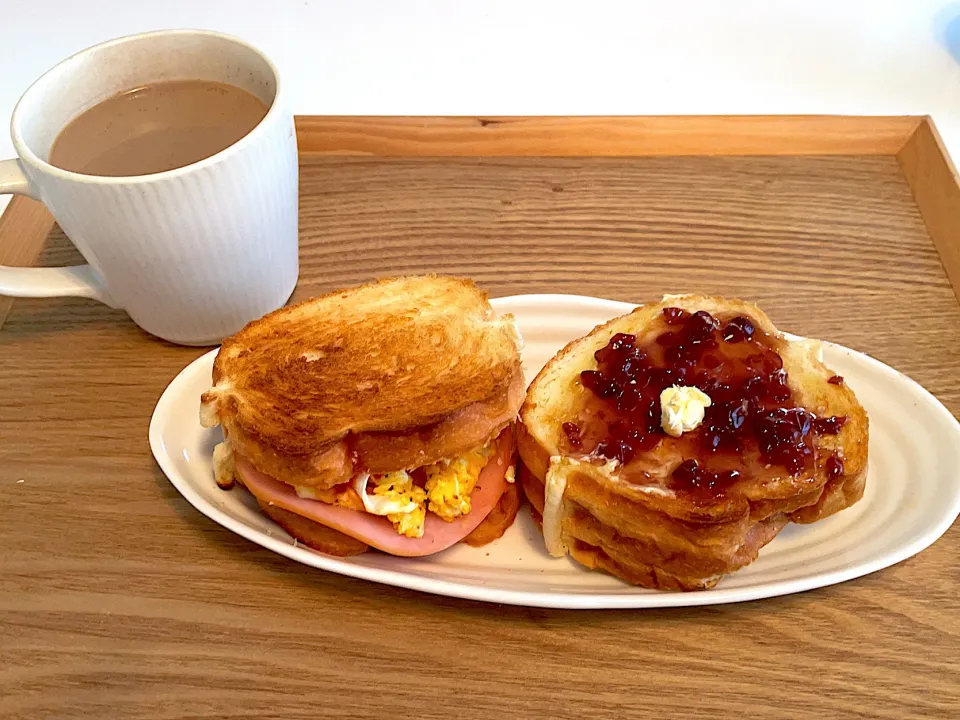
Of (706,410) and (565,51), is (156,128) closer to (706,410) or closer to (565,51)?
(706,410)

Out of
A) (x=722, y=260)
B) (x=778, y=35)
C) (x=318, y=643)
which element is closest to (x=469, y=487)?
(x=318, y=643)

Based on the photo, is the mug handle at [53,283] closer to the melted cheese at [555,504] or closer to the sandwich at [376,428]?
the sandwich at [376,428]

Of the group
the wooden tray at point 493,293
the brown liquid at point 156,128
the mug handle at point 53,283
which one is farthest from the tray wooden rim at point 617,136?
the brown liquid at point 156,128

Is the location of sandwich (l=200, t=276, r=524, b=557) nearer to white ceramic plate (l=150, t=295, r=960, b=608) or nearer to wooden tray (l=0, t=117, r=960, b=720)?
white ceramic plate (l=150, t=295, r=960, b=608)

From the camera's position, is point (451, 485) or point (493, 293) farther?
point (493, 293)

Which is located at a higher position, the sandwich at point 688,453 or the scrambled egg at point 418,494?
the sandwich at point 688,453

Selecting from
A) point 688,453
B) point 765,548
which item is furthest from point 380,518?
point 765,548

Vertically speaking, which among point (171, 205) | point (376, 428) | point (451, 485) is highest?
point (171, 205)
